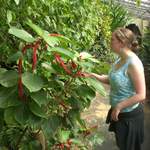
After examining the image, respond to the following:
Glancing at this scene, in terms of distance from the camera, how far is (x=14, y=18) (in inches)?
102

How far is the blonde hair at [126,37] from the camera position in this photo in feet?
12.4

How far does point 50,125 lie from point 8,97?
32 cm

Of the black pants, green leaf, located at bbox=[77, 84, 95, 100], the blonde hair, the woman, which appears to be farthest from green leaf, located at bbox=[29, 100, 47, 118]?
the black pants

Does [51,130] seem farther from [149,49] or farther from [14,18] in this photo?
[149,49]

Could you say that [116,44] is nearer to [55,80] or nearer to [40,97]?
[55,80]

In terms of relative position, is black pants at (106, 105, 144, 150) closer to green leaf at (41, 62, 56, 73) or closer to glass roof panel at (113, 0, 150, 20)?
green leaf at (41, 62, 56, 73)

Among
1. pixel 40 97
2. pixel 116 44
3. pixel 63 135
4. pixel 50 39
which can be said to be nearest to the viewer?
pixel 50 39

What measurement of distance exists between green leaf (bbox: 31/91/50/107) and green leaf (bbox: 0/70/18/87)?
12 centimetres

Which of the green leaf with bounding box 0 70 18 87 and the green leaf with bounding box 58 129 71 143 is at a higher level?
the green leaf with bounding box 0 70 18 87

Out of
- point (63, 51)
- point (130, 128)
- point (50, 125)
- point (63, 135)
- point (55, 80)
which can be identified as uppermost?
point (63, 51)

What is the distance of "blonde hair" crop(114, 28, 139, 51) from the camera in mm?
3769

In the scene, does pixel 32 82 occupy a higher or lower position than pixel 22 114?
higher

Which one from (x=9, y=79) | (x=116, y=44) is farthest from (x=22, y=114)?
(x=116, y=44)

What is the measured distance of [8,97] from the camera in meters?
2.13
